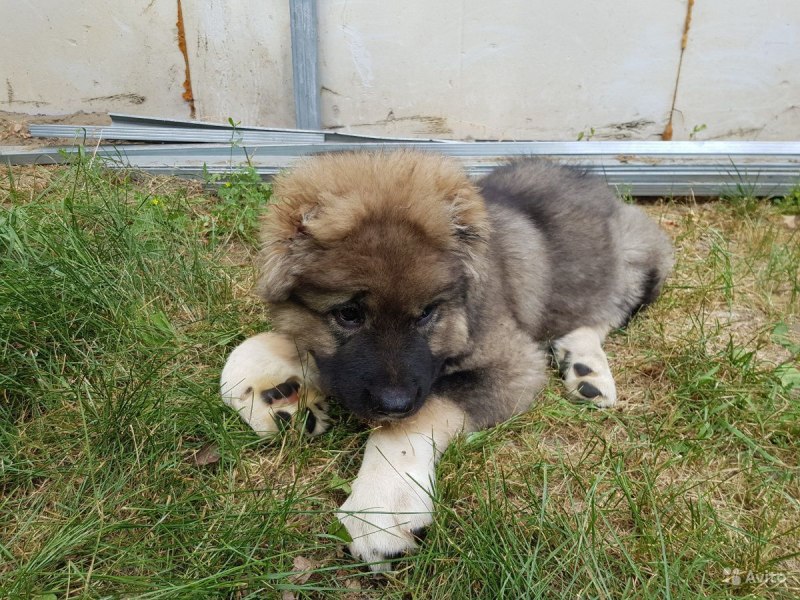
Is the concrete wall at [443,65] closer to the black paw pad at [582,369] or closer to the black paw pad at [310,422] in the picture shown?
the black paw pad at [582,369]

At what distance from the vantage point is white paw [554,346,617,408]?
2.98m

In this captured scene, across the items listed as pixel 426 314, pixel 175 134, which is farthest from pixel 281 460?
pixel 175 134

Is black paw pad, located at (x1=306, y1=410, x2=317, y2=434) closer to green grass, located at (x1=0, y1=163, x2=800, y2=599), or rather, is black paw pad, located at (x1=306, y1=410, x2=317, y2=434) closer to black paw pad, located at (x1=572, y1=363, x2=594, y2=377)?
green grass, located at (x1=0, y1=163, x2=800, y2=599)

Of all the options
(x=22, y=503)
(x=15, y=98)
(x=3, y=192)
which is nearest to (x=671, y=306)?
(x=22, y=503)

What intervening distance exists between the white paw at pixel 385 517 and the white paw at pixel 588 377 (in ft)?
3.29

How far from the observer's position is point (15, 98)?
4.94m

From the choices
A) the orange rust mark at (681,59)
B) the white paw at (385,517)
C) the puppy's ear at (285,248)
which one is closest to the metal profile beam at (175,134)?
the puppy's ear at (285,248)

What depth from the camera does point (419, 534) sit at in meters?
2.23

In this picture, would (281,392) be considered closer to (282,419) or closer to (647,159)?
(282,419)

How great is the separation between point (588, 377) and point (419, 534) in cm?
120

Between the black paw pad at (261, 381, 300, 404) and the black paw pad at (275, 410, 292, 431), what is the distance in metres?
0.07

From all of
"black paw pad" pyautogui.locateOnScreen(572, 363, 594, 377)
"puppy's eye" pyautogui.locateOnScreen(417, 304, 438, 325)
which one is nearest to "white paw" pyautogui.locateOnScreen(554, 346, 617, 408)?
"black paw pad" pyautogui.locateOnScreen(572, 363, 594, 377)

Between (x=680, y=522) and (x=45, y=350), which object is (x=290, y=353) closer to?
(x=45, y=350)

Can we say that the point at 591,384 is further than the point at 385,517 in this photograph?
Yes
